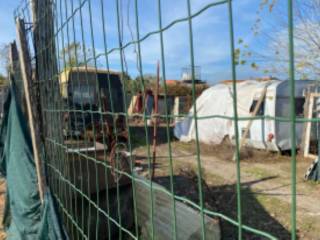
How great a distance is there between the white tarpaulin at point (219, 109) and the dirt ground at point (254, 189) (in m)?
1.07

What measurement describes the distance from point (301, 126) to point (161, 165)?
3.90 meters

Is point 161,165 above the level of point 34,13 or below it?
below

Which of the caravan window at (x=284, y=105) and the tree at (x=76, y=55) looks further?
the caravan window at (x=284, y=105)

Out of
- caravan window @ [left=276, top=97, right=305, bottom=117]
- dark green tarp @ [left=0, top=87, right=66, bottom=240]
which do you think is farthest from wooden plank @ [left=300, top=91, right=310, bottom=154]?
dark green tarp @ [left=0, top=87, right=66, bottom=240]

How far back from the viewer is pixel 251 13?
41.9 inches

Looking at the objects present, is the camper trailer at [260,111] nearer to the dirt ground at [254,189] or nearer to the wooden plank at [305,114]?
the wooden plank at [305,114]

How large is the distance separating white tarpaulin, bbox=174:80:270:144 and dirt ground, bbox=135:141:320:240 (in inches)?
42.2

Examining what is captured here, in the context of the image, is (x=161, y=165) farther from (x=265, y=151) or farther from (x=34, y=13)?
(x=34, y=13)

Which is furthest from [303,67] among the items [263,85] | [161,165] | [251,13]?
[251,13]

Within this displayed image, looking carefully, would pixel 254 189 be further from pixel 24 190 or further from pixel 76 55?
pixel 76 55

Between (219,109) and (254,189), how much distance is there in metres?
4.96

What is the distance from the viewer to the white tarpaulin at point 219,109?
950cm

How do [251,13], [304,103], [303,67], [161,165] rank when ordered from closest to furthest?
[251,13] → [303,67] → [161,165] → [304,103]

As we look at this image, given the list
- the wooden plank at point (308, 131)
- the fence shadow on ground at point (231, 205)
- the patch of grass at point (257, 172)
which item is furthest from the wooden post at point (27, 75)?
the wooden plank at point (308, 131)
